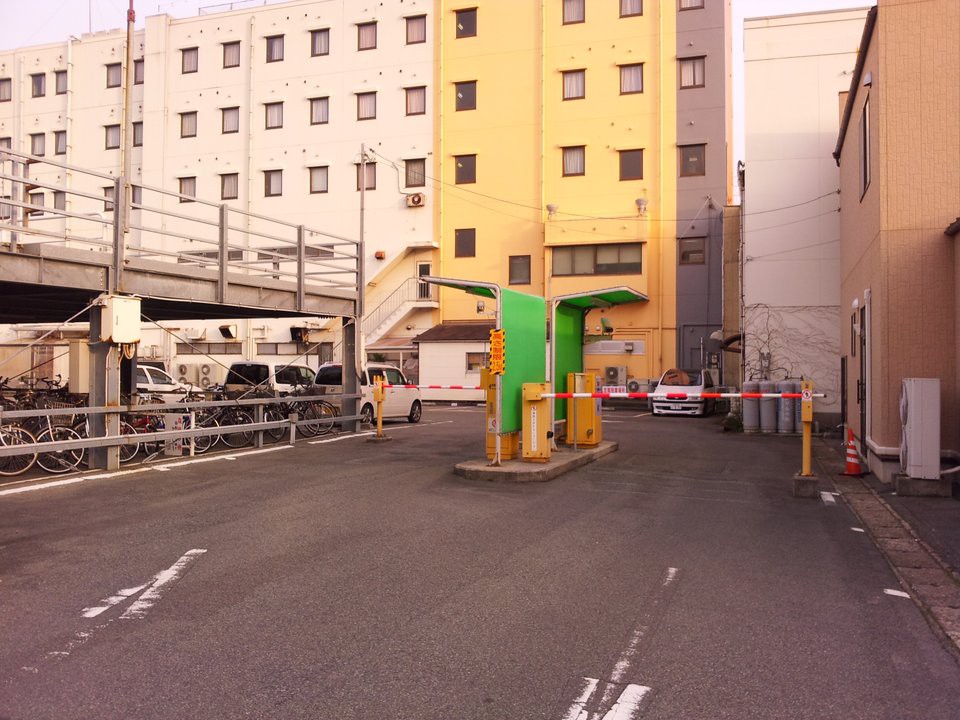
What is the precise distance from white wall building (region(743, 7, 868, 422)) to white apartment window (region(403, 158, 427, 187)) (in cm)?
1711

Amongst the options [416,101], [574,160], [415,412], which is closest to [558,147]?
[574,160]

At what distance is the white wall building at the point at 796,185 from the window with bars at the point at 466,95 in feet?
50.6

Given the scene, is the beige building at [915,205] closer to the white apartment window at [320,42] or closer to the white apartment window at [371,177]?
the white apartment window at [371,177]

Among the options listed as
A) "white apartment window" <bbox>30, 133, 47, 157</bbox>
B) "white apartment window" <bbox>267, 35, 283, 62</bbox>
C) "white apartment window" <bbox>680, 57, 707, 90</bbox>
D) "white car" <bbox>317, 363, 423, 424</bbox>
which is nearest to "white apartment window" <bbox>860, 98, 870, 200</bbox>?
"white car" <bbox>317, 363, 423, 424</bbox>

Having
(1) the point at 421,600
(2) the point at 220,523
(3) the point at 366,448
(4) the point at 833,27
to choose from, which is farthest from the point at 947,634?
(4) the point at 833,27

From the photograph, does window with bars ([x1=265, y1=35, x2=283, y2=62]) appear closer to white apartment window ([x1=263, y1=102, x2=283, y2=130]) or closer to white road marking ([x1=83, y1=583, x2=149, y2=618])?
white apartment window ([x1=263, y1=102, x2=283, y2=130])

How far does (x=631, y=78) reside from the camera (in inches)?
1379

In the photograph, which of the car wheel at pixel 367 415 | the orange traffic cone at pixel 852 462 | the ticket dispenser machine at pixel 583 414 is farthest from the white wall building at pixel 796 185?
the orange traffic cone at pixel 852 462

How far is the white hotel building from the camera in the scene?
125 feet

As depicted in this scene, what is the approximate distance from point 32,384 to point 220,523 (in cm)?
893

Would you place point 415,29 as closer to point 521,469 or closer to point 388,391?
point 388,391

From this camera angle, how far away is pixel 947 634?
16.3 feet

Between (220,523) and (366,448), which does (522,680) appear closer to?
(220,523)

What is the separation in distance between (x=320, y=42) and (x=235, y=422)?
1163 inches
